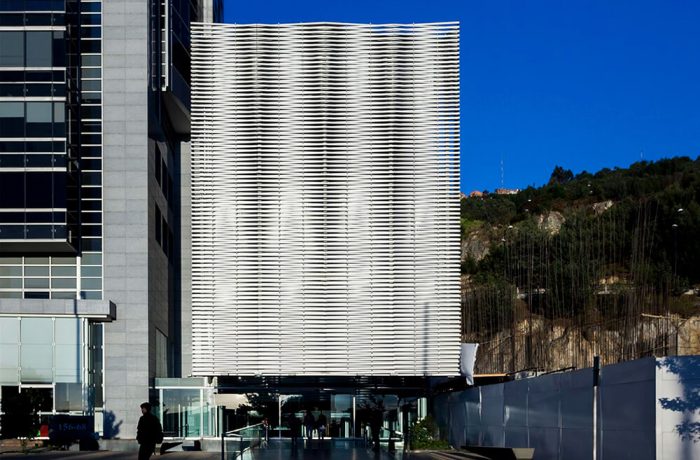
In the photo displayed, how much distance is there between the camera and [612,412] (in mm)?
21281

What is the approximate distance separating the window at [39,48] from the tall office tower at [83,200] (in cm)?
4

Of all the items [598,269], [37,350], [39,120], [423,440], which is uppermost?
[39,120]

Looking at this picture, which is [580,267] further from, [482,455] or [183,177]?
[482,455]

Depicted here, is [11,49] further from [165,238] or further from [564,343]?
[564,343]

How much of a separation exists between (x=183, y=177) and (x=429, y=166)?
1701cm

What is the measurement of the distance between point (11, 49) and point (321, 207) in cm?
1362

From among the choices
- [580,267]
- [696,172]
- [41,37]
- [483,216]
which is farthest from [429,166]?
[483,216]

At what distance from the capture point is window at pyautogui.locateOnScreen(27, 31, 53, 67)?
45.1 m

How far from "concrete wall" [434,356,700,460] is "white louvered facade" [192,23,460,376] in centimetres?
1379

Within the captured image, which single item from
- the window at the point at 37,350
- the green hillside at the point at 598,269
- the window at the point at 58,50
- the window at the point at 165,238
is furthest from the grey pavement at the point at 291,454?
the green hillside at the point at 598,269

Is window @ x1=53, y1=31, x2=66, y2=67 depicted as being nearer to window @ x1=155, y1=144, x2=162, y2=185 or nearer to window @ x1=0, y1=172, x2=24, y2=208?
window @ x1=0, y1=172, x2=24, y2=208

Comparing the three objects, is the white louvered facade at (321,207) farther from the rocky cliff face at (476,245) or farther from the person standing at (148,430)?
the rocky cliff face at (476,245)

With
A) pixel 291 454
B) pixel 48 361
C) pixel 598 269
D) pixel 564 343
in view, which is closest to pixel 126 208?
pixel 48 361

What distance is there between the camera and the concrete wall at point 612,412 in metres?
18.8
